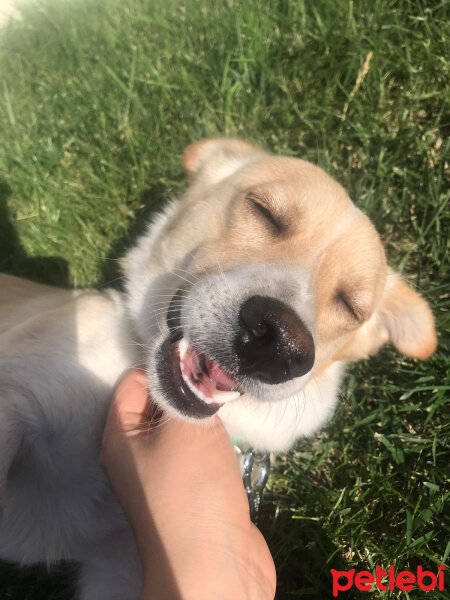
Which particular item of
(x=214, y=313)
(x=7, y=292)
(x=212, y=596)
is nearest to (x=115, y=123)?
(x=7, y=292)

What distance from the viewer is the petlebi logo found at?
2828mm

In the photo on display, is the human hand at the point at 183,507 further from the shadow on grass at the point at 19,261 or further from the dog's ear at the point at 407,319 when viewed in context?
the shadow on grass at the point at 19,261

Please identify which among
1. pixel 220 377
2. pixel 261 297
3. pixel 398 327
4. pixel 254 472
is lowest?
pixel 254 472

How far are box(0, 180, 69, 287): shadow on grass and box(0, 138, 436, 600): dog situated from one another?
108cm

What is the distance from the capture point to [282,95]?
4.15m

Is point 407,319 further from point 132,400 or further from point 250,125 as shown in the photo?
point 250,125

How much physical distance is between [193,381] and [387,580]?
196 cm

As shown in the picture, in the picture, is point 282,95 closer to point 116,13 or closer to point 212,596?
point 116,13

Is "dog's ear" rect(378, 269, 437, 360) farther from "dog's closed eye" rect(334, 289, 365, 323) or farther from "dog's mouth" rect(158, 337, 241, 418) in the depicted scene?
"dog's mouth" rect(158, 337, 241, 418)

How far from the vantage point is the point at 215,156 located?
10.6 ft

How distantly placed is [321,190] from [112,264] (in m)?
2.07

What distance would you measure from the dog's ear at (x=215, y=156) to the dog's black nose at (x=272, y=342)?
4.92 ft

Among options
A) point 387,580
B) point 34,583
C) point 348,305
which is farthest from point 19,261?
point 387,580

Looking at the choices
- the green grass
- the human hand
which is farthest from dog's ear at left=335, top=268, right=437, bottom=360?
the human hand
